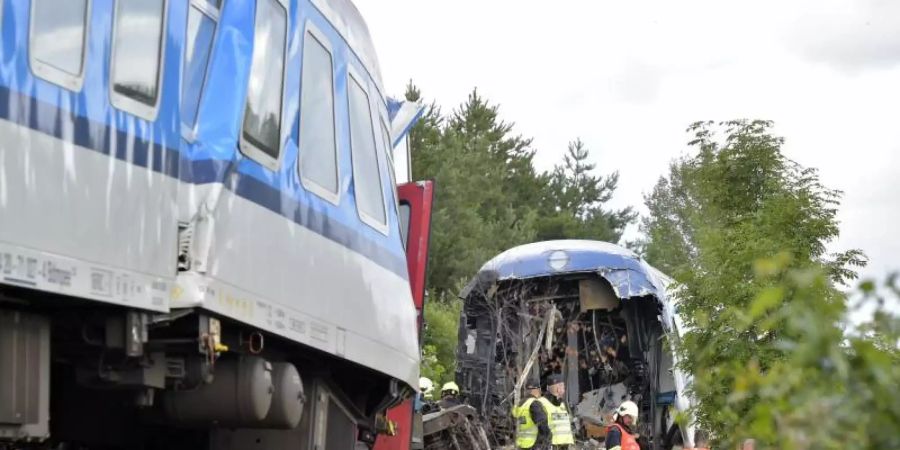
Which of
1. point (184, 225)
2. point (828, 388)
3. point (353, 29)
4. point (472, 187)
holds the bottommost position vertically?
point (828, 388)

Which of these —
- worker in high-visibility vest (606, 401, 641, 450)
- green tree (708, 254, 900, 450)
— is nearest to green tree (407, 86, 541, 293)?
worker in high-visibility vest (606, 401, 641, 450)

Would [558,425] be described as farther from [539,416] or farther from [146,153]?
[146,153]

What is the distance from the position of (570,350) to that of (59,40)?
1181 centimetres

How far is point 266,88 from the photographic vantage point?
18.8ft

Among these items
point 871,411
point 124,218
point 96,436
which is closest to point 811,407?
point 871,411

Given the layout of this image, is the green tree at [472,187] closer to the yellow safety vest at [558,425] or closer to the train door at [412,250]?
the yellow safety vest at [558,425]

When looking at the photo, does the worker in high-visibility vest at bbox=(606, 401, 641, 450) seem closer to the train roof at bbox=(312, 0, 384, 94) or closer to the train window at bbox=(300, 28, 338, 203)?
the train roof at bbox=(312, 0, 384, 94)

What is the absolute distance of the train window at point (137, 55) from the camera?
4812 mm

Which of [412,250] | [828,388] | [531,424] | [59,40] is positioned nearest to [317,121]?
[59,40]

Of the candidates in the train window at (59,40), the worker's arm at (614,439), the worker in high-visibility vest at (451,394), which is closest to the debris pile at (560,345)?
the worker in high-visibility vest at (451,394)

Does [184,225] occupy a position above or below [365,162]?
below

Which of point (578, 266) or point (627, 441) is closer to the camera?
point (627, 441)

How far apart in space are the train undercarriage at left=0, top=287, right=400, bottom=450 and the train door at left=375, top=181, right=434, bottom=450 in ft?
4.37

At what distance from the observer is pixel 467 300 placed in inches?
595
